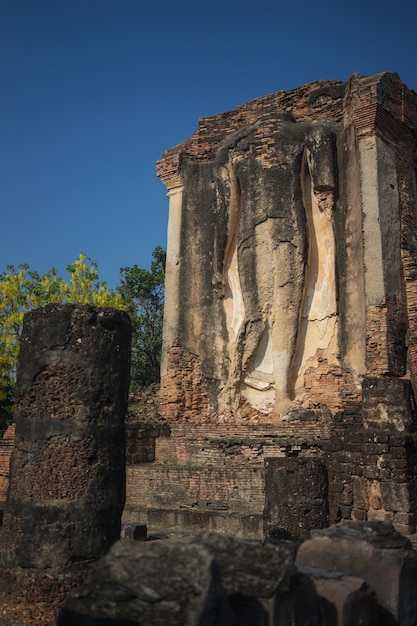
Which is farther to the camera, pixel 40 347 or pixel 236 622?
pixel 40 347

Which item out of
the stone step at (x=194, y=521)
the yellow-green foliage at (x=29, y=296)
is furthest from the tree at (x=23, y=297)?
the stone step at (x=194, y=521)

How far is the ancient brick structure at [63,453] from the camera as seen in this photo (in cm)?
528

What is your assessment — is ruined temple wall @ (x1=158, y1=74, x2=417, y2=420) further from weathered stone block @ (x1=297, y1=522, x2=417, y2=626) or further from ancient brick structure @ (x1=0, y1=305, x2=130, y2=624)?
ancient brick structure @ (x1=0, y1=305, x2=130, y2=624)

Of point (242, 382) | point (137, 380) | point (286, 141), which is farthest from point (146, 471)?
point (137, 380)

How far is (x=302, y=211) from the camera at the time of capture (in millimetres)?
15086

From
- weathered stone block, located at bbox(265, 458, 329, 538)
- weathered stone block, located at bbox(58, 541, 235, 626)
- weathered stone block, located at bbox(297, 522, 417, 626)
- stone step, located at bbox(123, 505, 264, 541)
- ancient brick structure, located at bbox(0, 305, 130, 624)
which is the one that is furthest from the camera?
stone step, located at bbox(123, 505, 264, 541)

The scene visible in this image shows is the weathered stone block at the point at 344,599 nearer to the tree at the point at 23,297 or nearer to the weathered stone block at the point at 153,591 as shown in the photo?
the weathered stone block at the point at 153,591

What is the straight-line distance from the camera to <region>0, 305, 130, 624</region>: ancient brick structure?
5.28m

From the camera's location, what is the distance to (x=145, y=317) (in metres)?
27.8

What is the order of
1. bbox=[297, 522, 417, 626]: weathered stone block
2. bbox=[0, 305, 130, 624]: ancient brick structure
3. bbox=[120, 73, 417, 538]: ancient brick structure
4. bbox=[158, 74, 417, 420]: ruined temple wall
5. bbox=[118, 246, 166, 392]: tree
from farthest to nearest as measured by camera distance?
bbox=[118, 246, 166, 392]: tree < bbox=[158, 74, 417, 420]: ruined temple wall < bbox=[120, 73, 417, 538]: ancient brick structure < bbox=[0, 305, 130, 624]: ancient brick structure < bbox=[297, 522, 417, 626]: weathered stone block

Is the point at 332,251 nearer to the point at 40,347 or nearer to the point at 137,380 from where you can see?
the point at 40,347

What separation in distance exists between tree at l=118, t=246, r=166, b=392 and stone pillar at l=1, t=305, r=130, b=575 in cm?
2116

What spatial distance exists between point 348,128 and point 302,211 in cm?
237

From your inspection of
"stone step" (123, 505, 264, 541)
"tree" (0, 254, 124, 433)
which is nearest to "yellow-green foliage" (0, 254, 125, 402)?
"tree" (0, 254, 124, 433)
